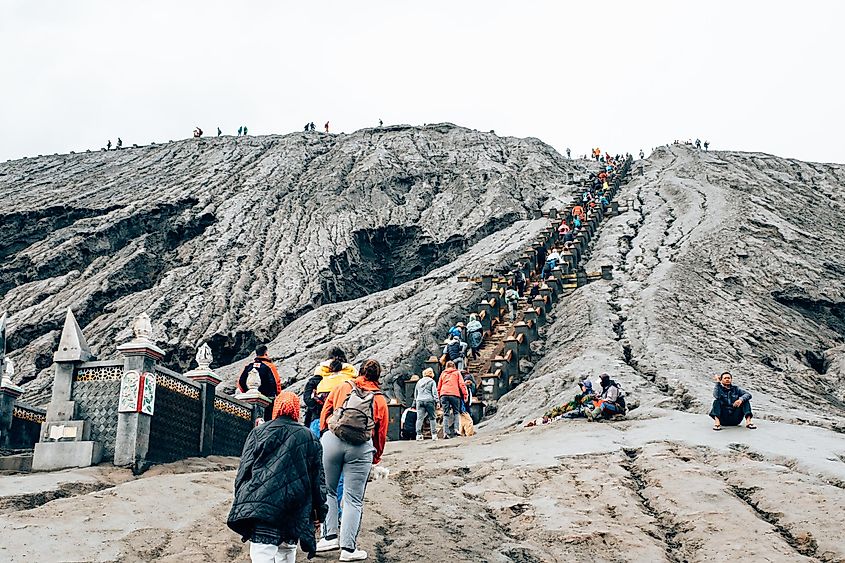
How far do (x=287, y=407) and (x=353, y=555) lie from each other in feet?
5.56

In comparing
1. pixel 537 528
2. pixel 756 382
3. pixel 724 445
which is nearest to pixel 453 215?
pixel 756 382

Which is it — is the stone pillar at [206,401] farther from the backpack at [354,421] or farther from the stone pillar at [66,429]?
the backpack at [354,421]

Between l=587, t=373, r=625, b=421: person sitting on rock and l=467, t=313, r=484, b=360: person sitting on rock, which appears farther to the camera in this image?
l=467, t=313, r=484, b=360: person sitting on rock

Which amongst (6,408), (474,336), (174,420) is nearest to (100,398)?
(174,420)

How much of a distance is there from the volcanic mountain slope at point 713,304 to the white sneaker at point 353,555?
987cm

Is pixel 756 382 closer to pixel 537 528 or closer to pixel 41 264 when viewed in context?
pixel 537 528

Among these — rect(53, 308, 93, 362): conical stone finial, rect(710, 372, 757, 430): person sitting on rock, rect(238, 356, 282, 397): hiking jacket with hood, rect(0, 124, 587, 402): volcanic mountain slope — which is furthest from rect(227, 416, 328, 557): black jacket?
rect(0, 124, 587, 402): volcanic mountain slope

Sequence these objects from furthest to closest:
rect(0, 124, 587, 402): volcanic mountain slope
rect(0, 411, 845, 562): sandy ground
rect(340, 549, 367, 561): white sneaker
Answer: rect(0, 124, 587, 402): volcanic mountain slope, rect(0, 411, 845, 562): sandy ground, rect(340, 549, 367, 561): white sneaker

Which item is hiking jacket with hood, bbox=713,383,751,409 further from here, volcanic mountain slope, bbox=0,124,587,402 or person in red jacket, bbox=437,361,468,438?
volcanic mountain slope, bbox=0,124,587,402

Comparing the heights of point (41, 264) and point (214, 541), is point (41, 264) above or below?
above

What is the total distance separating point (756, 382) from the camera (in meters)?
21.4

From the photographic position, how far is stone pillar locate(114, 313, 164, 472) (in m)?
15.1

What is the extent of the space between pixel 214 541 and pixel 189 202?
42382 mm

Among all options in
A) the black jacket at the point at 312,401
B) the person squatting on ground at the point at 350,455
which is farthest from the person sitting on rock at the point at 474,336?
the person squatting on ground at the point at 350,455
